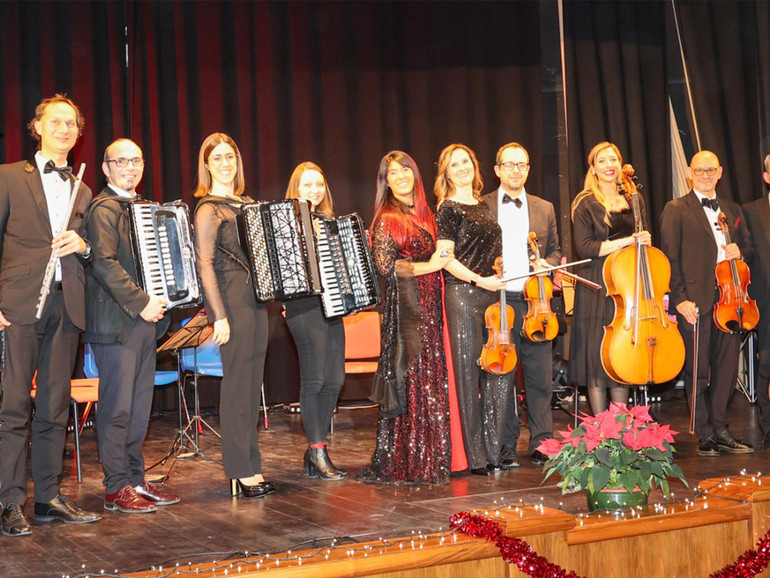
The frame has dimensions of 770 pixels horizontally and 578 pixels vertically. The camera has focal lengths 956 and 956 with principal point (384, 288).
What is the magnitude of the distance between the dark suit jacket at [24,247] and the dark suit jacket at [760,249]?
376 cm

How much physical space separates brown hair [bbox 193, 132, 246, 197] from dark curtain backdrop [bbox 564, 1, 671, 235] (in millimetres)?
4627

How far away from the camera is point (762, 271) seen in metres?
5.50

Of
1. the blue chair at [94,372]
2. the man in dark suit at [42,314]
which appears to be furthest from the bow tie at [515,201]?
the blue chair at [94,372]

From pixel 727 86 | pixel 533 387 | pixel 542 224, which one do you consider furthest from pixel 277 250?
pixel 727 86

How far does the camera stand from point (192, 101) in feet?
25.8

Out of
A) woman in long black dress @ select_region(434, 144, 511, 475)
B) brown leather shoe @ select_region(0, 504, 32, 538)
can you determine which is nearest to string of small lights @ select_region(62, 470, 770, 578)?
brown leather shoe @ select_region(0, 504, 32, 538)

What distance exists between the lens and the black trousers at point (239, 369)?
4.43 m

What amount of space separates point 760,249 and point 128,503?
3.73m

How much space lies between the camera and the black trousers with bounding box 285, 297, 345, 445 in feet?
15.7

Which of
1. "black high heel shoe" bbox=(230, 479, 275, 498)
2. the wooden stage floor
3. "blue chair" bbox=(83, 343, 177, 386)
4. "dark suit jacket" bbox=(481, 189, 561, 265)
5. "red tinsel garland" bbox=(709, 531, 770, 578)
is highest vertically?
"dark suit jacket" bbox=(481, 189, 561, 265)

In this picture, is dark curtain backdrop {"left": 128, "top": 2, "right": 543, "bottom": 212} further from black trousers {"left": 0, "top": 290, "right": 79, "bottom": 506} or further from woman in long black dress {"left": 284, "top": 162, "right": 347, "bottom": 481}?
black trousers {"left": 0, "top": 290, "right": 79, "bottom": 506}

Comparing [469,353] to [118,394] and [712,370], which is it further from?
[118,394]

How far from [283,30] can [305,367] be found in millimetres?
4196

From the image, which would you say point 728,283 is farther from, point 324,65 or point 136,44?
point 136,44
